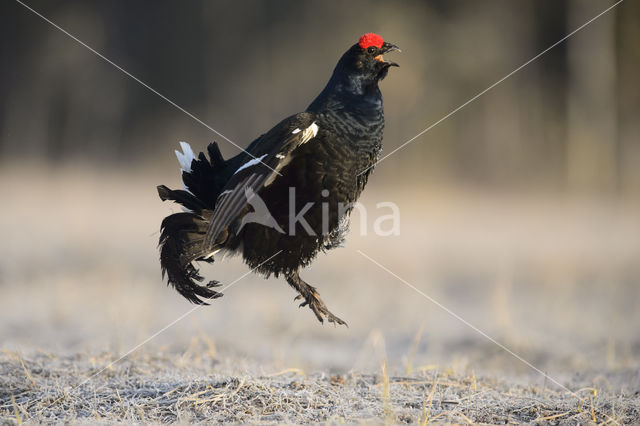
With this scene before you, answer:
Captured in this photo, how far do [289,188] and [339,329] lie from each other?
2797 millimetres

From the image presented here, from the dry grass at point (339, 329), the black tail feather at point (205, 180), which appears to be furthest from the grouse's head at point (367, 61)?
the dry grass at point (339, 329)

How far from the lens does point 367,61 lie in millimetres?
3637

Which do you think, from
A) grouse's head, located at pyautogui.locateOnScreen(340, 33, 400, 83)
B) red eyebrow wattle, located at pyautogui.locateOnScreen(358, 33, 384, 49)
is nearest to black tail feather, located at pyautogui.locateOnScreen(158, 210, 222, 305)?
grouse's head, located at pyautogui.locateOnScreen(340, 33, 400, 83)

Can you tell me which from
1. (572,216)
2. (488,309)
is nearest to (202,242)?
(488,309)

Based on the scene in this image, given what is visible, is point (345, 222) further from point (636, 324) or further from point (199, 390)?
point (636, 324)

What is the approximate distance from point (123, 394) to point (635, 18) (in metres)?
14.4

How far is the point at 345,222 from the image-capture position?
12.1 feet

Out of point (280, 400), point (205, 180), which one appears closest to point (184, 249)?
point (205, 180)

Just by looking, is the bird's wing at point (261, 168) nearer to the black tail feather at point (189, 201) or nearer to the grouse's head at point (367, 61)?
the black tail feather at point (189, 201)

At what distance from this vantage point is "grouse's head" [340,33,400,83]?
3607 millimetres

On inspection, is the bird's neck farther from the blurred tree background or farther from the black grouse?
the blurred tree background

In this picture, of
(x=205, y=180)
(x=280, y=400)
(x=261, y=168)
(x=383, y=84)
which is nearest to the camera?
(x=280, y=400)

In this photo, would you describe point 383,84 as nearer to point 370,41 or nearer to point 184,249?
point 370,41

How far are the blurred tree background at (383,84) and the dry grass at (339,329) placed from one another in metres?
2.58
